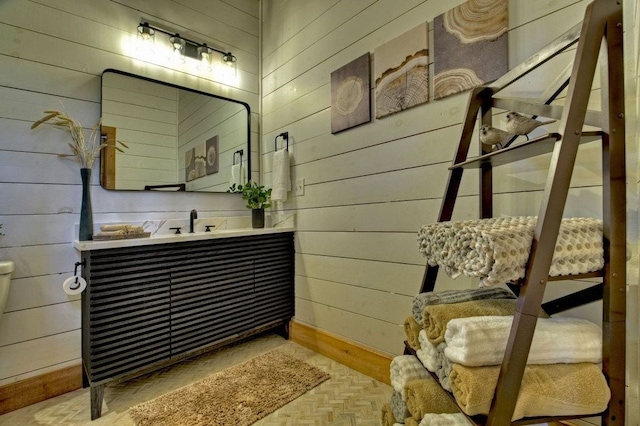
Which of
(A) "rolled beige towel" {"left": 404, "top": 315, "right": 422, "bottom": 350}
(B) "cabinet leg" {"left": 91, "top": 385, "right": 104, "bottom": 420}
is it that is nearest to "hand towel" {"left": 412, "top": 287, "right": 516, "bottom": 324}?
(A) "rolled beige towel" {"left": 404, "top": 315, "right": 422, "bottom": 350}

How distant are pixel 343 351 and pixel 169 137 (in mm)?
1851

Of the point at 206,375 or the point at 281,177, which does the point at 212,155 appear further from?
the point at 206,375

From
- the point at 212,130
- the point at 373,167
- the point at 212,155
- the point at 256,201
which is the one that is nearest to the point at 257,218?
the point at 256,201

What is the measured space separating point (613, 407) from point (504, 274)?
419 mm

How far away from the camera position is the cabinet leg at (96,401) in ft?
4.62

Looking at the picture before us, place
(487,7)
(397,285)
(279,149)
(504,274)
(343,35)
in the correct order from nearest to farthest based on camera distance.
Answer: (504,274) < (487,7) < (397,285) < (343,35) < (279,149)

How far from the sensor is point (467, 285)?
4.32ft

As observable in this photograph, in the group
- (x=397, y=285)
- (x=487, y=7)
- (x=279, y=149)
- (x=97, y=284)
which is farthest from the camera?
(x=279, y=149)

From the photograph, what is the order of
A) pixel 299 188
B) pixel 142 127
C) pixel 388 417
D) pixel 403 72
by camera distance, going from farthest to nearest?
1. pixel 299 188
2. pixel 142 127
3. pixel 403 72
4. pixel 388 417

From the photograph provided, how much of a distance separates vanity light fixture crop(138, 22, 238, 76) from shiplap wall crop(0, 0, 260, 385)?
8 cm

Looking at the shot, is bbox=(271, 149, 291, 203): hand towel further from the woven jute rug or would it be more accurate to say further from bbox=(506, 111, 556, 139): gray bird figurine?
bbox=(506, 111, 556, 139): gray bird figurine

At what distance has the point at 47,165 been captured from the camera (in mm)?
1631

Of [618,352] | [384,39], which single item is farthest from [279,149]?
[618,352]

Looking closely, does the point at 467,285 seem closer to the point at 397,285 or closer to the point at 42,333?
the point at 397,285
